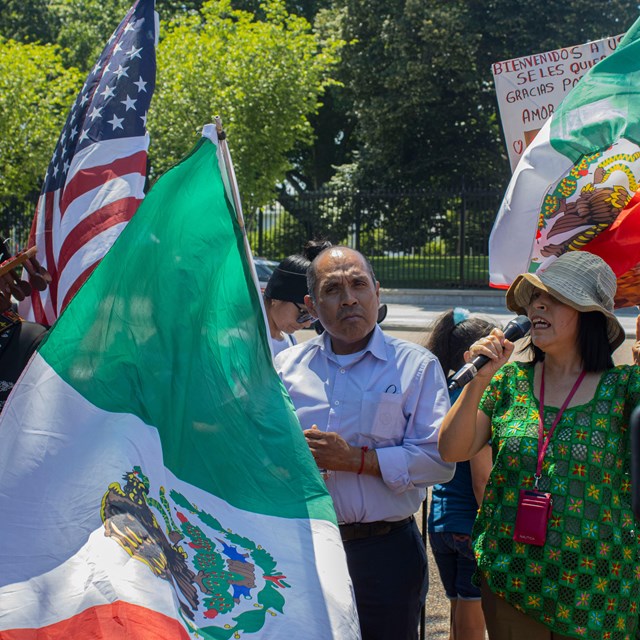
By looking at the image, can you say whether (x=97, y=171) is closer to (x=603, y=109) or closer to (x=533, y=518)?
(x=603, y=109)

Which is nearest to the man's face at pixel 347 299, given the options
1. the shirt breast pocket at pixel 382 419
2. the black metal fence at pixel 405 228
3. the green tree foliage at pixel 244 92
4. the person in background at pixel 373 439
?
the person in background at pixel 373 439

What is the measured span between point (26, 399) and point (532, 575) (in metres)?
1.52

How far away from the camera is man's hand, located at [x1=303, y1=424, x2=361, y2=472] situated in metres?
3.05

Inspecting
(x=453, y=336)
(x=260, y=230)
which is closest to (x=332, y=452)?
(x=453, y=336)

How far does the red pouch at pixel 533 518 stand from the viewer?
2.79 m

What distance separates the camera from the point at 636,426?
116 centimetres

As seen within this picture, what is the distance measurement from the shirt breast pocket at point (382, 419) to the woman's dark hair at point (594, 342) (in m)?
0.61

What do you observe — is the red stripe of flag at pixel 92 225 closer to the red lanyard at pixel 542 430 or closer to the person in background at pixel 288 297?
the person in background at pixel 288 297

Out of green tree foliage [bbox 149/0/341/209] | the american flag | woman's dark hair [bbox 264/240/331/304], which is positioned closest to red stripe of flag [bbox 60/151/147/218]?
the american flag

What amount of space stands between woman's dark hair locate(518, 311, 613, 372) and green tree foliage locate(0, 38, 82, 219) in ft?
63.5

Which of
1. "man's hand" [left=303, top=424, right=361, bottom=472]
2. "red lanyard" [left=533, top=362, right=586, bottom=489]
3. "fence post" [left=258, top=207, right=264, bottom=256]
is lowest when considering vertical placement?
"fence post" [left=258, top=207, right=264, bottom=256]

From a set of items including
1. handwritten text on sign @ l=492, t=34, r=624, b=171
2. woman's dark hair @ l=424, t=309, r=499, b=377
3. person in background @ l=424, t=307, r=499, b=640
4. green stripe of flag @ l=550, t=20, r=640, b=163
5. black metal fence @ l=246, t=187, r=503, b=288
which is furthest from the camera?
black metal fence @ l=246, t=187, r=503, b=288

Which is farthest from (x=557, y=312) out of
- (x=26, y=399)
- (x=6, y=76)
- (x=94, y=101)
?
(x=6, y=76)

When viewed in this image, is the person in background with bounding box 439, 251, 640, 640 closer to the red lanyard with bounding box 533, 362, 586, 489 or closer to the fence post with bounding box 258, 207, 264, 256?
the red lanyard with bounding box 533, 362, 586, 489
